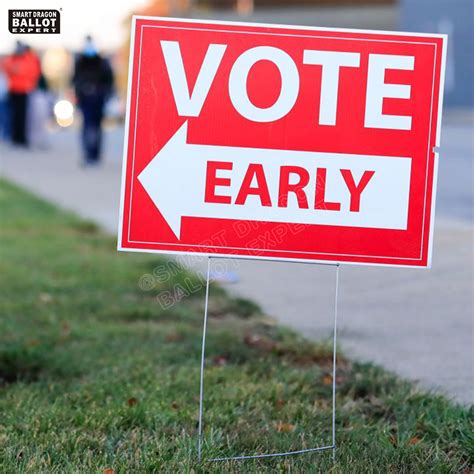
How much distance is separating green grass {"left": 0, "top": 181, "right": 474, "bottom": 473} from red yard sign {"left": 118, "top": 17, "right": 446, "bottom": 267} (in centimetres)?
72

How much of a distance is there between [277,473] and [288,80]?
1426 millimetres

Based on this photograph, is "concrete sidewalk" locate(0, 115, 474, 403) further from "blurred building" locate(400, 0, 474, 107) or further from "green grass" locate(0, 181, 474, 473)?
"blurred building" locate(400, 0, 474, 107)

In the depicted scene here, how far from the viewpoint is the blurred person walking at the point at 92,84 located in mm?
17548

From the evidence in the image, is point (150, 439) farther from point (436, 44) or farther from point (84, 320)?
point (84, 320)

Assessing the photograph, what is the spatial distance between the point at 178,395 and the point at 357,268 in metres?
3.81

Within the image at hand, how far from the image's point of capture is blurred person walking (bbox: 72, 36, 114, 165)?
17548 millimetres

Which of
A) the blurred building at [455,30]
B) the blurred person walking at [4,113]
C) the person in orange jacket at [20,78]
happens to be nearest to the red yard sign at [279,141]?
the person in orange jacket at [20,78]

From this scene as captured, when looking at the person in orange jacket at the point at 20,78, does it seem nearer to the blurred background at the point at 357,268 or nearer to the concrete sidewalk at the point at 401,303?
the blurred background at the point at 357,268

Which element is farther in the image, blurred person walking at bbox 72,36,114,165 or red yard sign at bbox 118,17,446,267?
blurred person walking at bbox 72,36,114,165

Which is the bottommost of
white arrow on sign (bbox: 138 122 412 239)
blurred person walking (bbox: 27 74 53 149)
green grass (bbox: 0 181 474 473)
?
green grass (bbox: 0 181 474 473)

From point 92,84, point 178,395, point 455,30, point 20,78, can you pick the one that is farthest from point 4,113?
point 178,395

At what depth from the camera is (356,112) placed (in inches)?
157

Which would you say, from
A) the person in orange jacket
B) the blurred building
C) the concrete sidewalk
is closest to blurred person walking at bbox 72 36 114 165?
the person in orange jacket

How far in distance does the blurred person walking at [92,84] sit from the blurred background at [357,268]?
0.05ft
